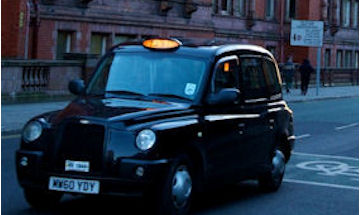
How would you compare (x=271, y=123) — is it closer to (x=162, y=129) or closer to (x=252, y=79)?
(x=252, y=79)

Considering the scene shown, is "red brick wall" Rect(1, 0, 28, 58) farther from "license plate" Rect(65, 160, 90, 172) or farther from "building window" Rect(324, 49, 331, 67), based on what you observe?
"building window" Rect(324, 49, 331, 67)

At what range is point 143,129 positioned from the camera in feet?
23.0

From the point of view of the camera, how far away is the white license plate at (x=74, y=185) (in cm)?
694

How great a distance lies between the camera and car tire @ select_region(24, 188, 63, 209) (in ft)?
24.9

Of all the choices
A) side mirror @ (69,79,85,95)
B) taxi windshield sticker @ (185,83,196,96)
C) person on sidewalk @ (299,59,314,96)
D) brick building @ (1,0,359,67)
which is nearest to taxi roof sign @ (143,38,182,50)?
taxi windshield sticker @ (185,83,196,96)

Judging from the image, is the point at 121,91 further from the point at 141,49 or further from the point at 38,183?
the point at 38,183

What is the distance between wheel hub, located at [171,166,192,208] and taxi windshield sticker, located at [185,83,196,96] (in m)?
0.91

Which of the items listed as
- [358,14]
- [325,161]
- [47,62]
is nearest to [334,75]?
[358,14]

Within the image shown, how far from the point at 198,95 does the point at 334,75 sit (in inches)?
1692

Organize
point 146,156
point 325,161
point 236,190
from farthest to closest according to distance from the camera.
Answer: point 325,161, point 236,190, point 146,156

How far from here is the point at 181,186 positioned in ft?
24.0

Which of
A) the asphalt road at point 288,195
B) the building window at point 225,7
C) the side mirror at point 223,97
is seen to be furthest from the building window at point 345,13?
the side mirror at point 223,97

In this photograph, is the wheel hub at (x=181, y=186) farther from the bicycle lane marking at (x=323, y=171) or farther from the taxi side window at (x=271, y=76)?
the bicycle lane marking at (x=323, y=171)

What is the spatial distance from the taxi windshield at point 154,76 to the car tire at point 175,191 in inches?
35.0
